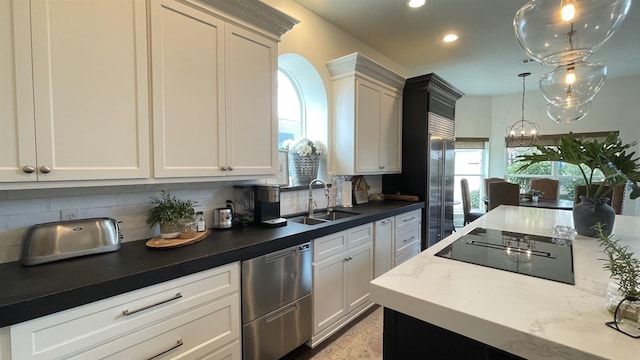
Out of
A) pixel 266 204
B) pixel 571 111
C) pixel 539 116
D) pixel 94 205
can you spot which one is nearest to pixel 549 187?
pixel 539 116

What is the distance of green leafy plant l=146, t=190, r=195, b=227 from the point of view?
67.7 inches

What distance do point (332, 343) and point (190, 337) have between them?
122 centimetres

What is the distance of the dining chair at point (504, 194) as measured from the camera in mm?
4109

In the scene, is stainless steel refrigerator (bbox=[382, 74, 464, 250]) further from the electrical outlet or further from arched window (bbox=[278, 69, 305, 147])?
the electrical outlet

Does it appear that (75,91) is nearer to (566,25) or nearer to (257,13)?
(257,13)

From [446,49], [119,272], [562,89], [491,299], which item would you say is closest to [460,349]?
[491,299]

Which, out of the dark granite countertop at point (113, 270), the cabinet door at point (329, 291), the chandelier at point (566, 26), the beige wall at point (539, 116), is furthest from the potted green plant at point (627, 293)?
the beige wall at point (539, 116)

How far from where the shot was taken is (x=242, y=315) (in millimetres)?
1651

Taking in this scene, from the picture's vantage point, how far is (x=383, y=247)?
287 centimetres

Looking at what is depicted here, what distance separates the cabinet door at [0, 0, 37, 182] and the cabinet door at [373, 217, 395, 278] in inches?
94.9

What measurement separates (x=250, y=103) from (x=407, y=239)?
2296 millimetres

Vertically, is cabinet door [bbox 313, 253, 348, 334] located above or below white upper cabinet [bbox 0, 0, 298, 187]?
below

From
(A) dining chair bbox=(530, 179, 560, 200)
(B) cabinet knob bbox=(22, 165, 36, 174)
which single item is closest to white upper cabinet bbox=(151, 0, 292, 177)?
(B) cabinet knob bbox=(22, 165, 36, 174)

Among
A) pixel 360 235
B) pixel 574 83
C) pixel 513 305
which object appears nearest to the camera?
pixel 513 305
